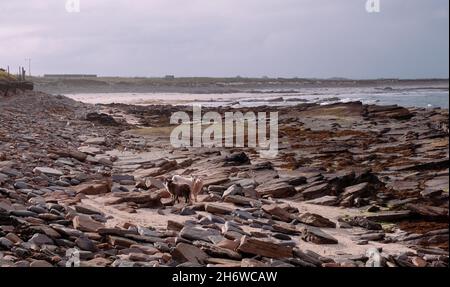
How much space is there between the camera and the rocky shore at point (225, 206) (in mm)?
7355

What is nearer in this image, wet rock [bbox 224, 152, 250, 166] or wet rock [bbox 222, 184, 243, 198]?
wet rock [bbox 222, 184, 243, 198]

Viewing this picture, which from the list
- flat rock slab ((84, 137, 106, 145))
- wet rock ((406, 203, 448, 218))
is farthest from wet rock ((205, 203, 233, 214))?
flat rock slab ((84, 137, 106, 145))

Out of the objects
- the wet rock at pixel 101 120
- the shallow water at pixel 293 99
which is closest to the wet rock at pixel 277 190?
the wet rock at pixel 101 120

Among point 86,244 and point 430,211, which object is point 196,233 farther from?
point 430,211

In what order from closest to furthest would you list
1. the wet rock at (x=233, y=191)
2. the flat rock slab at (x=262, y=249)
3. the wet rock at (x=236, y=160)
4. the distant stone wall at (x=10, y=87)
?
the flat rock slab at (x=262, y=249) → the wet rock at (x=233, y=191) → the wet rock at (x=236, y=160) → the distant stone wall at (x=10, y=87)

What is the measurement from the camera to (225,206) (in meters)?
11.0

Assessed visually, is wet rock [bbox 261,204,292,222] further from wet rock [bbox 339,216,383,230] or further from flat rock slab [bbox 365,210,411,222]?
flat rock slab [bbox 365,210,411,222]

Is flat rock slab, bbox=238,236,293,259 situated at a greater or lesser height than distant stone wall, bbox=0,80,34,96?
lesser

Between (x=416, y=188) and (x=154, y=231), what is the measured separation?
8759 millimetres

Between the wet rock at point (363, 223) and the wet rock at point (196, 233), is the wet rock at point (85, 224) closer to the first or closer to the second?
the wet rock at point (196, 233)

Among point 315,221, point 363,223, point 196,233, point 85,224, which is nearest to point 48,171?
point 85,224

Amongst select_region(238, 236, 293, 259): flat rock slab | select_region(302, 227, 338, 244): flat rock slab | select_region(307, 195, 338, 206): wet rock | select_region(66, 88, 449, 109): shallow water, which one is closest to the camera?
select_region(238, 236, 293, 259): flat rock slab

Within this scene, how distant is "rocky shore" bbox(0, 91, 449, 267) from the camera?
7.36 meters
